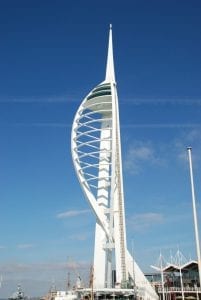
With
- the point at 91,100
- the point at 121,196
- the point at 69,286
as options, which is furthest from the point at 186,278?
the point at 91,100

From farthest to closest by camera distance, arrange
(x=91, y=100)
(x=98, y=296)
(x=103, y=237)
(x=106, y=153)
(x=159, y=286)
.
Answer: (x=159, y=286) → (x=91, y=100) → (x=106, y=153) → (x=103, y=237) → (x=98, y=296)

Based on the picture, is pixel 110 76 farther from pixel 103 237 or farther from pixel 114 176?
pixel 103 237

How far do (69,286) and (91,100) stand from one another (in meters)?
53.2

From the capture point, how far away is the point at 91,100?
90125mm

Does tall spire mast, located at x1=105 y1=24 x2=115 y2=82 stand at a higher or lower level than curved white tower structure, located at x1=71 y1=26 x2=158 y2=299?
higher

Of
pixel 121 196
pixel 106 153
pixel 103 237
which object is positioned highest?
pixel 106 153

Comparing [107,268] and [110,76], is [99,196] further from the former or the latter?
[110,76]

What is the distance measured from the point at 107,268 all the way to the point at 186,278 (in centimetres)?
3431

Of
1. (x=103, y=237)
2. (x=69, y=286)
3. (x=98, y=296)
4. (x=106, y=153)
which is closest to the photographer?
(x=98, y=296)

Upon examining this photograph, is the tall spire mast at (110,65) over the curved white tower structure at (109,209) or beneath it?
over

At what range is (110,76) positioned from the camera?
313ft

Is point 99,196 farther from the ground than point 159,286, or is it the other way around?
point 99,196

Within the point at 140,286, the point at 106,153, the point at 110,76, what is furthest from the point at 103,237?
the point at 110,76

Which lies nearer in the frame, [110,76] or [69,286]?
[110,76]
